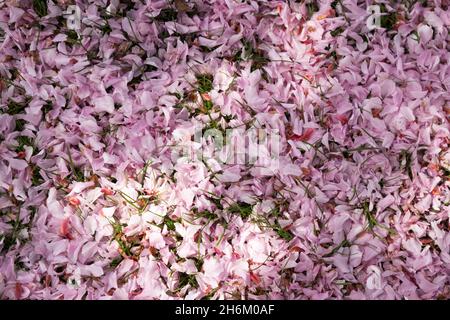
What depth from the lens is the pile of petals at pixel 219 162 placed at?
3.68 ft

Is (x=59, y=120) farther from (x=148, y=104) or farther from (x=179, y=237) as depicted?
(x=179, y=237)

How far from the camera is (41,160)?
116cm

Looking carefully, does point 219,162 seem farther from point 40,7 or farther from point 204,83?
point 40,7

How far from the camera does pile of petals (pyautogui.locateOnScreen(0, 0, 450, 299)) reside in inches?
44.2

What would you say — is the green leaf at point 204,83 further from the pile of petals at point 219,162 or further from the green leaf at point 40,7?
the green leaf at point 40,7

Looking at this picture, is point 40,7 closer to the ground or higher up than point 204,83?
higher up

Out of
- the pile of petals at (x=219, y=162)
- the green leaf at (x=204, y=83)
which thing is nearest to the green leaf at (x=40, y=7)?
→ the pile of petals at (x=219, y=162)

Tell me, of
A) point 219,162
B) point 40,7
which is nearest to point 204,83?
point 219,162

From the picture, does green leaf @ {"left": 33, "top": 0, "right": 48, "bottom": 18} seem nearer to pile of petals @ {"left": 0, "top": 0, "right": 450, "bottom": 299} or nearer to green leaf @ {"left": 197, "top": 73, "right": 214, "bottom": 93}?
pile of petals @ {"left": 0, "top": 0, "right": 450, "bottom": 299}

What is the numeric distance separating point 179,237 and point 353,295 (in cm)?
38

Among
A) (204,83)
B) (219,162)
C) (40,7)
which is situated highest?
(40,7)

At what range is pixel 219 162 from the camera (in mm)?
1153
